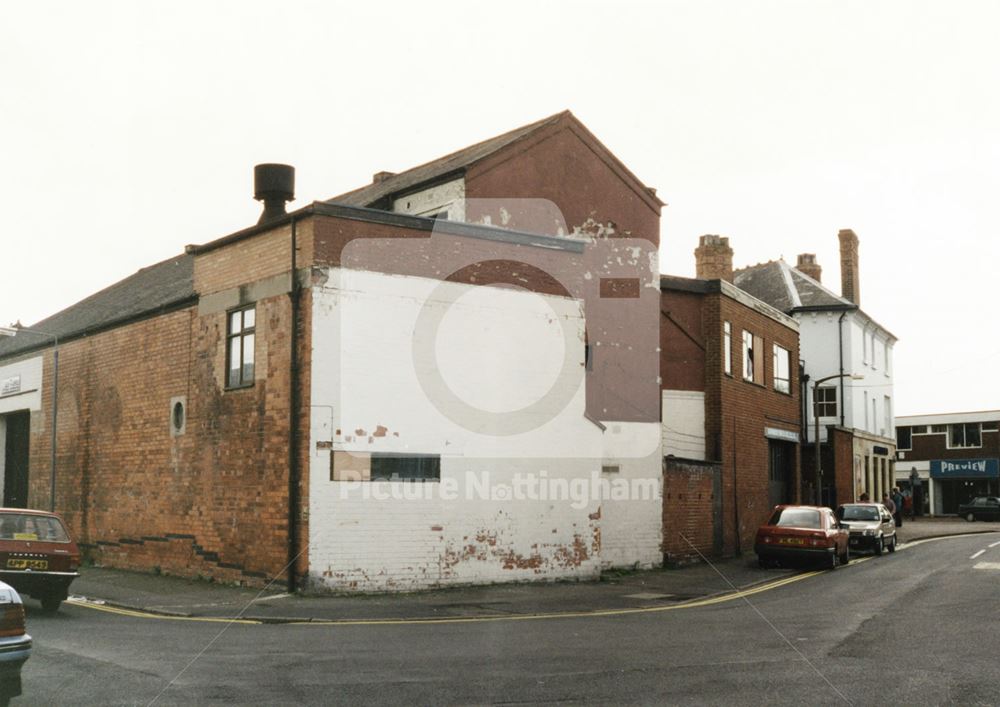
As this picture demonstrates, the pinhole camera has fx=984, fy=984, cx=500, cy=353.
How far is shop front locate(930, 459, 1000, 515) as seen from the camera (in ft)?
214

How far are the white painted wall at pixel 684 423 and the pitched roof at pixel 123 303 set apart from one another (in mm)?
13052

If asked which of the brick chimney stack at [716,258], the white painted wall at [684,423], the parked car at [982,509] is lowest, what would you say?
the parked car at [982,509]

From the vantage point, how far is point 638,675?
945cm

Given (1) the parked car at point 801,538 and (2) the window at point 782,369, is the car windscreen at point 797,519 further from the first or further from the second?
(2) the window at point 782,369

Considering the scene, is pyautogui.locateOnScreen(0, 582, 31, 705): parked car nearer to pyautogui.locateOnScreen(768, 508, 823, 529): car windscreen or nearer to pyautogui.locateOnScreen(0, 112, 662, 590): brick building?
pyautogui.locateOnScreen(0, 112, 662, 590): brick building

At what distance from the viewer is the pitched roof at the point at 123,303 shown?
24422mm

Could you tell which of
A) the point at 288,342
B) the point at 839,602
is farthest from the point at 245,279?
the point at 839,602

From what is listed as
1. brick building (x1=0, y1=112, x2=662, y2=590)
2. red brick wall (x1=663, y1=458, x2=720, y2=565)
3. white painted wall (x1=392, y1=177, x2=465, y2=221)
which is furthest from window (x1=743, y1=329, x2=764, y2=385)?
white painted wall (x1=392, y1=177, x2=465, y2=221)

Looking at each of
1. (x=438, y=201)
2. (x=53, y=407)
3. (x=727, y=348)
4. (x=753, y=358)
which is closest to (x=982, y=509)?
(x=753, y=358)

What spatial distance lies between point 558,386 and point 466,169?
6190 millimetres

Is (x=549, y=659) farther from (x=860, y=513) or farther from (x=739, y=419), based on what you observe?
(x=860, y=513)

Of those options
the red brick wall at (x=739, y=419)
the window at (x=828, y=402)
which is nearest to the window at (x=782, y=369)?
the red brick wall at (x=739, y=419)

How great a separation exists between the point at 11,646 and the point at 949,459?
68991mm

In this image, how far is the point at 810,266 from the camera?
2152 inches
